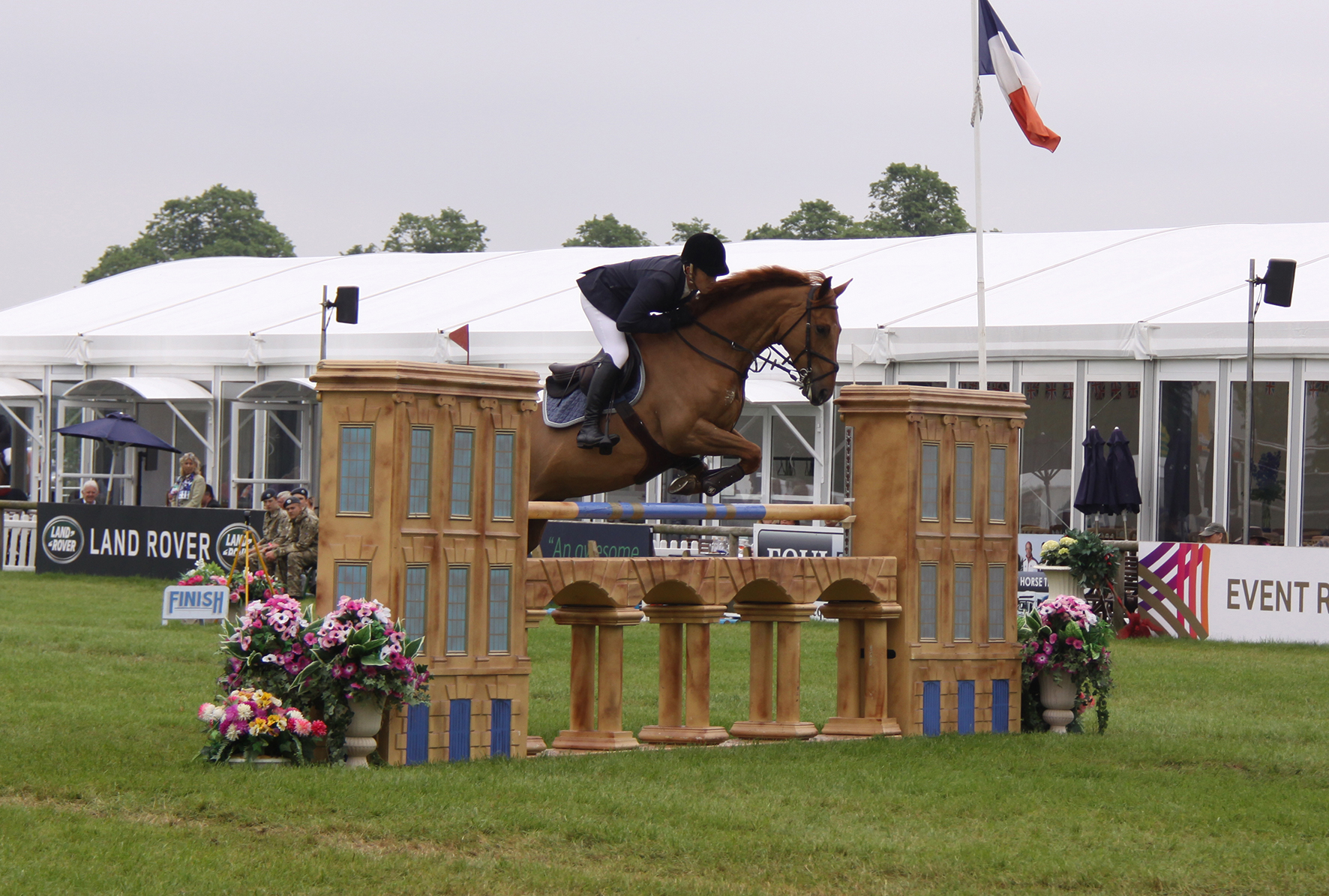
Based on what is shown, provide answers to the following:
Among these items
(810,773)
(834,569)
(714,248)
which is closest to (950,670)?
(834,569)

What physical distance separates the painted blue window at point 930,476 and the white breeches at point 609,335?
79.3 inches

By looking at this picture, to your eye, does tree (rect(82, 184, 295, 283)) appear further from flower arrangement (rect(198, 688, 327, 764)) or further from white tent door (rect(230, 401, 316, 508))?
flower arrangement (rect(198, 688, 327, 764))


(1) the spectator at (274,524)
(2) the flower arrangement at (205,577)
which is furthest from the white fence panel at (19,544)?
(2) the flower arrangement at (205,577)

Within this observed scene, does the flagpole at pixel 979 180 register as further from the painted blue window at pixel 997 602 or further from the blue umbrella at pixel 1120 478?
the painted blue window at pixel 997 602

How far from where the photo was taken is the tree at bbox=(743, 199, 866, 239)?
59.0 metres

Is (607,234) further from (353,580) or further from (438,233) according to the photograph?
(353,580)

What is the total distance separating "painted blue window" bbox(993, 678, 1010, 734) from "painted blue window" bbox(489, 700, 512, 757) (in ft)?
10.1

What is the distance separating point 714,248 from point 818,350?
2.58 feet

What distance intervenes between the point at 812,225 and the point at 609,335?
51788 mm

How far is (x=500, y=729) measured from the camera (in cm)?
813

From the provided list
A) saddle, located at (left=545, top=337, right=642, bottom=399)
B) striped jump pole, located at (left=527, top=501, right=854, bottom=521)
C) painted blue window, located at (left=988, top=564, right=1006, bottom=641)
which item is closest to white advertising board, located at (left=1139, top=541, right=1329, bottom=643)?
painted blue window, located at (left=988, top=564, right=1006, bottom=641)

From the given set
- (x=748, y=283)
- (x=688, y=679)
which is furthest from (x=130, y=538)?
(x=748, y=283)

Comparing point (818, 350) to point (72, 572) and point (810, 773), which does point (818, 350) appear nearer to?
point (810, 773)

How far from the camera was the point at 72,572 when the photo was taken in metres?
21.1
